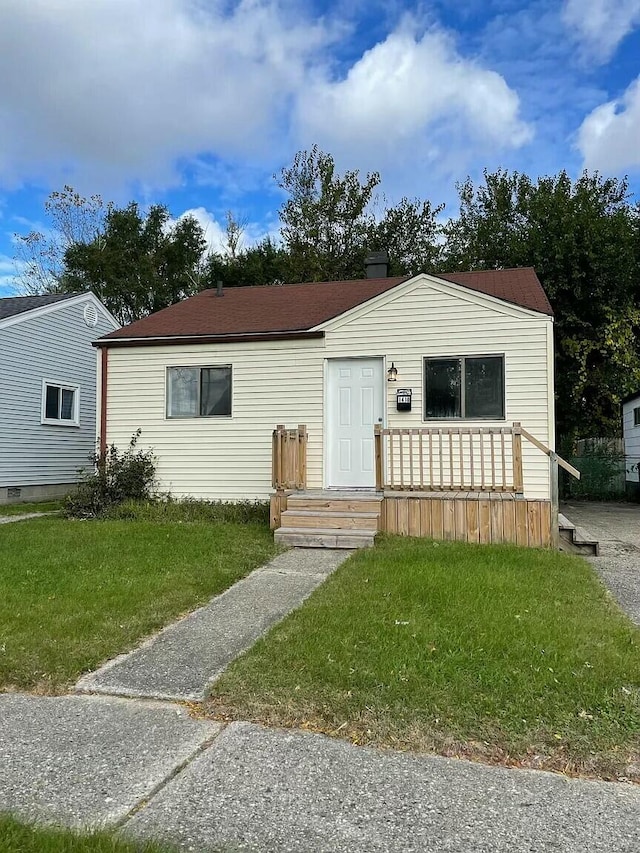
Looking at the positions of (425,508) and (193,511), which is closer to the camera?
(425,508)

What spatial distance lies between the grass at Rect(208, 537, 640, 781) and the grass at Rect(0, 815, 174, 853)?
1.05 m

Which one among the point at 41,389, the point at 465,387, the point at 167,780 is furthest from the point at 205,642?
the point at 41,389

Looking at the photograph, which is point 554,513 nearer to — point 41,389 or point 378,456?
point 378,456

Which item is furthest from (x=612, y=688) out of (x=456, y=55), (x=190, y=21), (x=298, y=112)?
(x=298, y=112)

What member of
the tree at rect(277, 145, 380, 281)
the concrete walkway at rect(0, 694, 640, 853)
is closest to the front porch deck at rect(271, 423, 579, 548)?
the concrete walkway at rect(0, 694, 640, 853)

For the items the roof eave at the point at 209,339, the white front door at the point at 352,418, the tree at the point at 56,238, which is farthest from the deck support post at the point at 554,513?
the tree at the point at 56,238

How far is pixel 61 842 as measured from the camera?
1.97 m

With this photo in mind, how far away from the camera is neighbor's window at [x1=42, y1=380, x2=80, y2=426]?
14.1 m

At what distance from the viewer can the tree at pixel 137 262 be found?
25.9 metres

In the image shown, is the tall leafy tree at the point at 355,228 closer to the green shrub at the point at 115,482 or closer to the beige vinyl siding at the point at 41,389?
the beige vinyl siding at the point at 41,389

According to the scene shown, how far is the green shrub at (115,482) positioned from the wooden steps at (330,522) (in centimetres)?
345

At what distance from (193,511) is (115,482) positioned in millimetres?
1677

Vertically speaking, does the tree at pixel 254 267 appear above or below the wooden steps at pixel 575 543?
above

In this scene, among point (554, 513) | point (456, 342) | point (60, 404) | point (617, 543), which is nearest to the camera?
point (554, 513)
